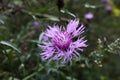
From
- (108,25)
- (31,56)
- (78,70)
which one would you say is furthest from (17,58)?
(108,25)

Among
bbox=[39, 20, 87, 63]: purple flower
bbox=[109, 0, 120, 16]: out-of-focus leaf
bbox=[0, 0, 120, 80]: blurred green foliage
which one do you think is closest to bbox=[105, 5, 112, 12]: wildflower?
bbox=[109, 0, 120, 16]: out-of-focus leaf

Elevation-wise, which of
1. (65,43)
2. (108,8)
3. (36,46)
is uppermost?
(108,8)

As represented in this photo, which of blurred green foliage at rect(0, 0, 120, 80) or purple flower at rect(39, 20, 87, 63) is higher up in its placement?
blurred green foliage at rect(0, 0, 120, 80)

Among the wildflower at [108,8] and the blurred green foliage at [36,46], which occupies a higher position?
the wildflower at [108,8]

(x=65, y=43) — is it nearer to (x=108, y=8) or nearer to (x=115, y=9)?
(x=108, y=8)

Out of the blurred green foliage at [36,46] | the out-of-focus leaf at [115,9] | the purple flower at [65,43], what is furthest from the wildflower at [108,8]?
the purple flower at [65,43]

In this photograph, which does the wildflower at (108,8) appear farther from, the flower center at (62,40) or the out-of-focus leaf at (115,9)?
the flower center at (62,40)

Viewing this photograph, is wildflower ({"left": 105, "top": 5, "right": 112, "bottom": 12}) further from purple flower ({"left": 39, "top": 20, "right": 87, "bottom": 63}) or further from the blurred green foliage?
purple flower ({"left": 39, "top": 20, "right": 87, "bottom": 63})

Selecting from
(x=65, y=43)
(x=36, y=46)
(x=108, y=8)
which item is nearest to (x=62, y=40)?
(x=65, y=43)
